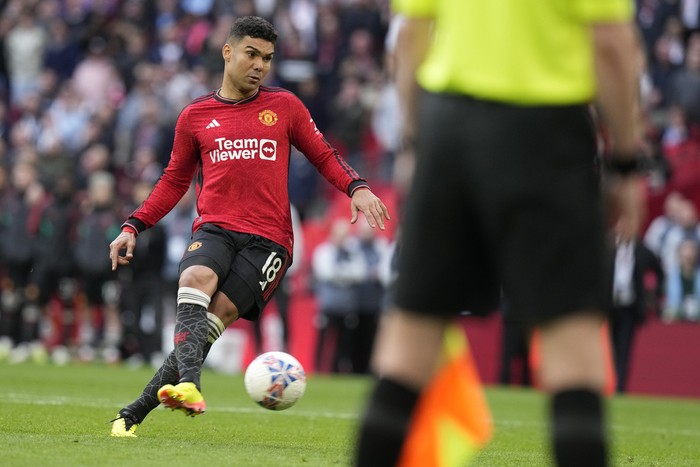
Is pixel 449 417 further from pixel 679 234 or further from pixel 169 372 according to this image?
pixel 679 234

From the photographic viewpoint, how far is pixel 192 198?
20.5 m

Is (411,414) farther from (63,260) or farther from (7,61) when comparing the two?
(7,61)

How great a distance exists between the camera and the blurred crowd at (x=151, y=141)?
64.6ft

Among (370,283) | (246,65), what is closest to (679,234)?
(370,283)

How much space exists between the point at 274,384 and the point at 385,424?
398 centimetres

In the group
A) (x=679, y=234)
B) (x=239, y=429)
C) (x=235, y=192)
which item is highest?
(x=679, y=234)

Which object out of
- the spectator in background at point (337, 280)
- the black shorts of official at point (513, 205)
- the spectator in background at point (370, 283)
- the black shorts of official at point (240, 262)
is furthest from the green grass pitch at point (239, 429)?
the spectator in background at point (370, 283)

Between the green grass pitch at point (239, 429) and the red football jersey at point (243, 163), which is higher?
the red football jersey at point (243, 163)

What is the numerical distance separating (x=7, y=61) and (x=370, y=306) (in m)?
11.3

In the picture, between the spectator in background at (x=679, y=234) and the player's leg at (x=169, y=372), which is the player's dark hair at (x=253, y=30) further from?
the spectator in background at (x=679, y=234)

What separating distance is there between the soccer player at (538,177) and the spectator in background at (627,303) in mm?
13346

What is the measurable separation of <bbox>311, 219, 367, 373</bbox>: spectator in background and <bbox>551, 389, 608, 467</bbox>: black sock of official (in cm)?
1543

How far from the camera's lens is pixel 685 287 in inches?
707

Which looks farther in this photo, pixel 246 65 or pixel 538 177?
pixel 246 65
